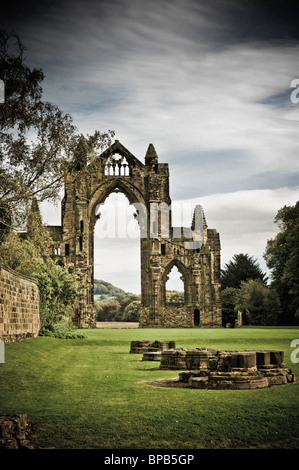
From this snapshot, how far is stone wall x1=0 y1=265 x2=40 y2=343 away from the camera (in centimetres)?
1473

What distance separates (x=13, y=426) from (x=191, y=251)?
128 feet

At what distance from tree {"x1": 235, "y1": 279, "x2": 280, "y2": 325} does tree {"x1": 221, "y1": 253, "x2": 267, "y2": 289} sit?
1164 cm

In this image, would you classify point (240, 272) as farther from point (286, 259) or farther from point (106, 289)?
point (106, 289)

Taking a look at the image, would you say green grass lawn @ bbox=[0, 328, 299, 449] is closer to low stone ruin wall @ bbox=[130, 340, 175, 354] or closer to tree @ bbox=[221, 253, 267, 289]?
low stone ruin wall @ bbox=[130, 340, 175, 354]

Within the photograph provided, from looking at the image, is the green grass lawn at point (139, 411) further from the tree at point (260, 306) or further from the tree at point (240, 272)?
the tree at point (240, 272)

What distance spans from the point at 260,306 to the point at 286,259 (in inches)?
196

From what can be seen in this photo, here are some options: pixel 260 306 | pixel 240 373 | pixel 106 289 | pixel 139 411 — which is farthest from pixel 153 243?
pixel 106 289

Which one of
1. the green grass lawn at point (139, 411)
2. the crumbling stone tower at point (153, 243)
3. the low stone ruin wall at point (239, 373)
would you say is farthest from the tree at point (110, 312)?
the low stone ruin wall at point (239, 373)

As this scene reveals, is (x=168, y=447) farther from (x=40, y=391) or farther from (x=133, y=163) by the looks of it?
(x=133, y=163)

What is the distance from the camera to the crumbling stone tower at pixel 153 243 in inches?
1702

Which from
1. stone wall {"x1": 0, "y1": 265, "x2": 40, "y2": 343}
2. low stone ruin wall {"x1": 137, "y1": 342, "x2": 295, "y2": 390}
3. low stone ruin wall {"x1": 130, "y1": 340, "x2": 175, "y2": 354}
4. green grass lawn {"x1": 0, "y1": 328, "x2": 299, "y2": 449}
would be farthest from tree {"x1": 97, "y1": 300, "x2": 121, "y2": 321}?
low stone ruin wall {"x1": 137, "y1": 342, "x2": 295, "y2": 390}

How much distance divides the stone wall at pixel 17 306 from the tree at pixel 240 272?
134ft

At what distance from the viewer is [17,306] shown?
55.1ft
